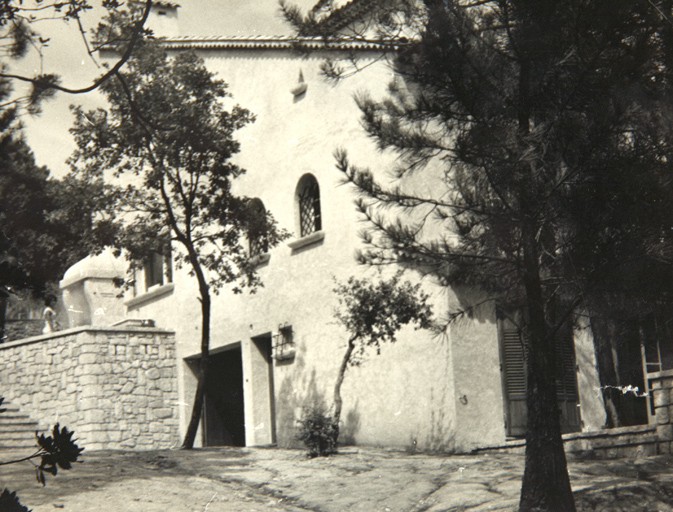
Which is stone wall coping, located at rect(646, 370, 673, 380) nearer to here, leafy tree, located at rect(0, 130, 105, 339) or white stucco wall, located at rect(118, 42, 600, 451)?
white stucco wall, located at rect(118, 42, 600, 451)

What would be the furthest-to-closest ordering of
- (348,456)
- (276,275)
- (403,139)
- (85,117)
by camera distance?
(276,275), (85,117), (348,456), (403,139)

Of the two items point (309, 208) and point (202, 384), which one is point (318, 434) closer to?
point (202, 384)

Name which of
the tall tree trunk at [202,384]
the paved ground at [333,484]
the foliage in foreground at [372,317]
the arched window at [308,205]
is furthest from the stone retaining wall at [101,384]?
the foliage in foreground at [372,317]

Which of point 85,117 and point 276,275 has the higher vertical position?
point 85,117

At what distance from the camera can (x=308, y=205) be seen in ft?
55.8

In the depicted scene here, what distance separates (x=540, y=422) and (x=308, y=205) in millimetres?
9208

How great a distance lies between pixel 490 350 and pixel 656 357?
7.97 feet

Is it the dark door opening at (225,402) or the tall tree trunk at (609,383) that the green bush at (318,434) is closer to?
the tall tree trunk at (609,383)

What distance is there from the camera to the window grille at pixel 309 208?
55.2ft

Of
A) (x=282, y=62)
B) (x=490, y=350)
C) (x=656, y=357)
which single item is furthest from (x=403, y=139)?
(x=282, y=62)

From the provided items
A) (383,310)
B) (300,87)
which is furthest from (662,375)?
(300,87)

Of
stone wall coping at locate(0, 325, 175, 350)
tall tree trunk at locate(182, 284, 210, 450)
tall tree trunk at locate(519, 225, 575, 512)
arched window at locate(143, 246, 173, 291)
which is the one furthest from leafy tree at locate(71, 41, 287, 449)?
tall tree trunk at locate(519, 225, 575, 512)

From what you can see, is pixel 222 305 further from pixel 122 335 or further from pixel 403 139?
pixel 403 139

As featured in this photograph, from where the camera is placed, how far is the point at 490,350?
1384 centimetres
